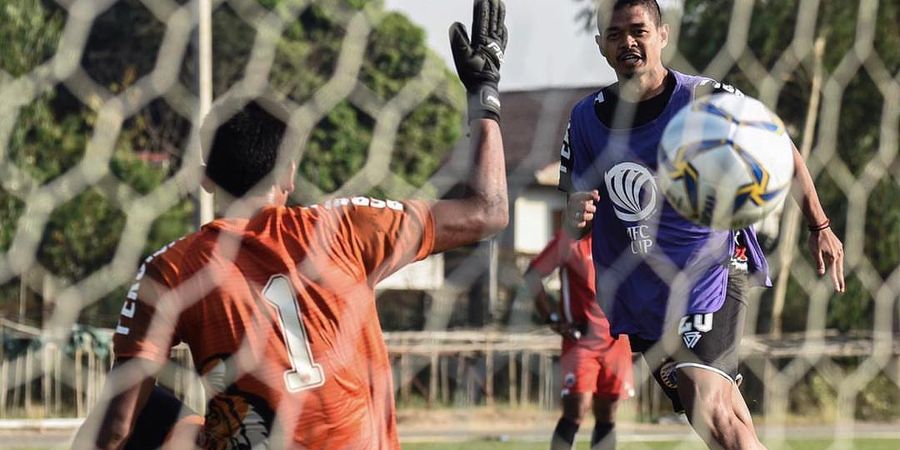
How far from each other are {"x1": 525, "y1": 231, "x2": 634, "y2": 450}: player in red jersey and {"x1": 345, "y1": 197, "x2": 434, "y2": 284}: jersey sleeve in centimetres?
470

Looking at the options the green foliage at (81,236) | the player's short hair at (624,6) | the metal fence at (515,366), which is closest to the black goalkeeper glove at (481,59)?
the player's short hair at (624,6)

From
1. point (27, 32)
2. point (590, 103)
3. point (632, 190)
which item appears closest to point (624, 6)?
point (590, 103)

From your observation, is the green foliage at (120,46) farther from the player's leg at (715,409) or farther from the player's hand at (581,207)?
the player's leg at (715,409)

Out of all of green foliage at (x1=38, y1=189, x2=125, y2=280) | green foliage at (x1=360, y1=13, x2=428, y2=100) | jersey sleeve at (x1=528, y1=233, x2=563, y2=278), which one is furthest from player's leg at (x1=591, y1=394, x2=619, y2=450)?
green foliage at (x1=38, y1=189, x2=125, y2=280)

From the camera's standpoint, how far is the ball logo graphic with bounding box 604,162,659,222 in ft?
15.5

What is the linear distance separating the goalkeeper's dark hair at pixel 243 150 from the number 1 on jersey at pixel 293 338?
0.26 m

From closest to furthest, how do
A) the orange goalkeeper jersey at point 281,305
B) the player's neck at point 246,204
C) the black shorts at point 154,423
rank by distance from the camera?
1. the orange goalkeeper jersey at point 281,305
2. the player's neck at point 246,204
3. the black shorts at point 154,423

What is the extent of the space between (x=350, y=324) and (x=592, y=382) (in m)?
4.99

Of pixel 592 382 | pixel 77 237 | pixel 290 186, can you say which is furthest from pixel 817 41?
pixel 290 186

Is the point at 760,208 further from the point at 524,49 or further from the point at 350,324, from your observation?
the point at 350,324

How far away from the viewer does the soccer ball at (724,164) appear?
3.93 metres

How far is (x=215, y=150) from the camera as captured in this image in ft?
11.0

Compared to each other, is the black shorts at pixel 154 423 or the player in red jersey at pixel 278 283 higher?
the player in red jersey at pixel 278 283

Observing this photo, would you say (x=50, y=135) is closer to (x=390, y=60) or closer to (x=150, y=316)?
(x=150, y=316)
